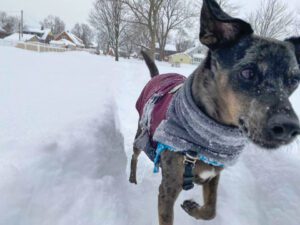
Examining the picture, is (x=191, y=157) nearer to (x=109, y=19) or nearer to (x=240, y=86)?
(x=240, y=86)

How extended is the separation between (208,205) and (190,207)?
18 cm

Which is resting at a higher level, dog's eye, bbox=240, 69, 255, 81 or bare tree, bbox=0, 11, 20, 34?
bare tree, bbox=0, 11, 20, 34

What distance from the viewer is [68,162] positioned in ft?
11.5

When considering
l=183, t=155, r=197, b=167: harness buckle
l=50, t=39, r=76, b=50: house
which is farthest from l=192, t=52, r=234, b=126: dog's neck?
l=50, t=39, r=76, b=50: house

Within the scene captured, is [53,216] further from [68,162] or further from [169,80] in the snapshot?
[169,80]

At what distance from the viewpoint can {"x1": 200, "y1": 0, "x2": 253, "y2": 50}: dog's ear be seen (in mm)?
2355

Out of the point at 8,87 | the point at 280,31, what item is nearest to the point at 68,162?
the point at 8,87

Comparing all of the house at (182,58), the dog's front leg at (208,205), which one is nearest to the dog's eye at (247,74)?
the dog's front leg at (208,205)

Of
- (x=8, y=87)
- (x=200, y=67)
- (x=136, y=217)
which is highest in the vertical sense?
(x=200, y=67)

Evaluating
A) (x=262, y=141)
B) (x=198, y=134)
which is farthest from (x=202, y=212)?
(x=262, y=141)

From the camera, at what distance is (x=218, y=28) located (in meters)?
2.43

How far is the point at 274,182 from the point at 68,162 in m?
2.37

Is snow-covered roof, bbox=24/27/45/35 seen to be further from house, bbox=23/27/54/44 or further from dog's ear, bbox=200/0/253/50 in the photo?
dog's ear, bbox=200/0/253/50

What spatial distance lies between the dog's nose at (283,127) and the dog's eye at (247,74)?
14.2 inches
